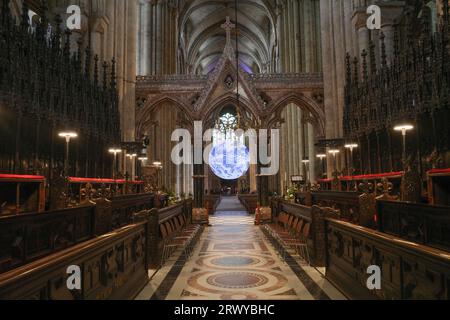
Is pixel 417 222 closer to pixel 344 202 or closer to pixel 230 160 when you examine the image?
pixel 344 202

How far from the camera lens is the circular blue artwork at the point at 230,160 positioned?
32656mm

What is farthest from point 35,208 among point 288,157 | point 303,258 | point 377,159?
point 288,157

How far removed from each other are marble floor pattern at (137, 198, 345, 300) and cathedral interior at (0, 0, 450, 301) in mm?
43

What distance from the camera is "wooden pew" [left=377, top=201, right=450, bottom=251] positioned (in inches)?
137

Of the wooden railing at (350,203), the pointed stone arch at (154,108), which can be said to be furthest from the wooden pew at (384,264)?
the pointed stone arch at (154,108)

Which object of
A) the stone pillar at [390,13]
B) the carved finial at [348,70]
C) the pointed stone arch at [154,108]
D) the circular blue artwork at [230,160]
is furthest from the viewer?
the circular blue artwork at [230,160]

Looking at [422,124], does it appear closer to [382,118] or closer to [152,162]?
[382,118]

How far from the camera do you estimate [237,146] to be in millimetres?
31719

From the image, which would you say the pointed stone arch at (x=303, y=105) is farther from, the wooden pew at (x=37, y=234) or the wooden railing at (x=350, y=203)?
the wooden pew at (x=37, y=234)

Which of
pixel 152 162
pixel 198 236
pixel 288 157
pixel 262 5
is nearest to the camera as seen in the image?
pixel 198 236

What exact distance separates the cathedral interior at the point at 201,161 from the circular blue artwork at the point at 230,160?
9.57 m

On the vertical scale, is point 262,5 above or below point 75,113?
above
